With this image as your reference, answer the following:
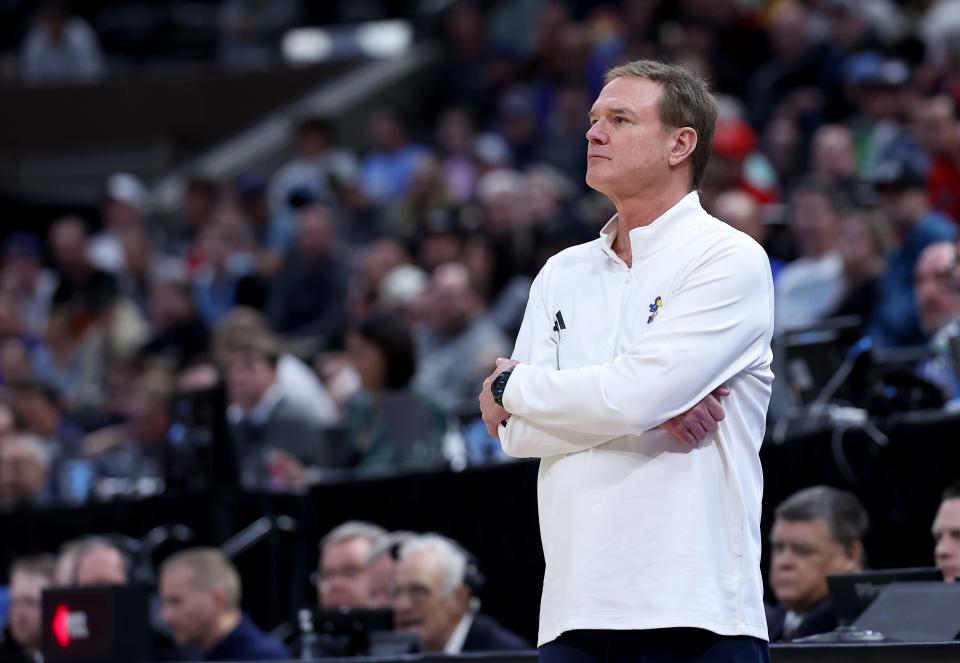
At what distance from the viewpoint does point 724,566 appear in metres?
3.27

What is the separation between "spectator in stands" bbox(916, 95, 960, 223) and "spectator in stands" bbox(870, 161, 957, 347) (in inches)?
21.2

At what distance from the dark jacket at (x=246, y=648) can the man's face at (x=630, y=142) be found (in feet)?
11.2

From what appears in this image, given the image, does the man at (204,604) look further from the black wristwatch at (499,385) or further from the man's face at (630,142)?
the man's face at (630,142)

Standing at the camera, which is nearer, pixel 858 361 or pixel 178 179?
pixel 858 361

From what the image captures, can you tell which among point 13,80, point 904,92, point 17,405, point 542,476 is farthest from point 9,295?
point 542,476

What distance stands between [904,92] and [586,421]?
24.3 feet

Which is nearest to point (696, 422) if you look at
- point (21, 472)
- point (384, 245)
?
point (21, 472)

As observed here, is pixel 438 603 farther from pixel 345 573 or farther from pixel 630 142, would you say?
pixel 630 142

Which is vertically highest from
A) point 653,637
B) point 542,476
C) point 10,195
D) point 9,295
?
point 10,195

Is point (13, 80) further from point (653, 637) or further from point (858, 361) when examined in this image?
point (653, 637)

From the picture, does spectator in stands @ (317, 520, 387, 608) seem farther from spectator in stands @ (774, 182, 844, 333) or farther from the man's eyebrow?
the man's eyebrow

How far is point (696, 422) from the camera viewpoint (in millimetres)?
3303

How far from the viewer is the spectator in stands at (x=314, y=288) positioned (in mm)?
11570

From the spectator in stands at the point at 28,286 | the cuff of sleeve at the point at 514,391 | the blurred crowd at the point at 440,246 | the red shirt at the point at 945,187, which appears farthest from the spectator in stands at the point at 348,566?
the spectator in stands at the point at 28,286
